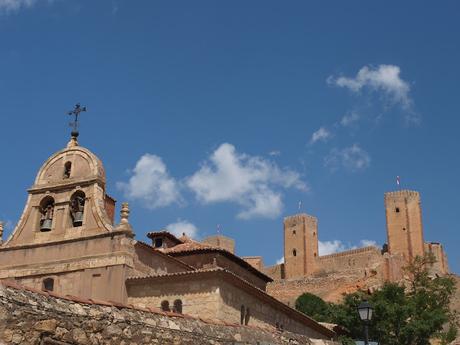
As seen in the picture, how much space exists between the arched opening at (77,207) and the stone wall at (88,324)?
15.1 m

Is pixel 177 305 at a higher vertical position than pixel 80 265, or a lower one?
lower

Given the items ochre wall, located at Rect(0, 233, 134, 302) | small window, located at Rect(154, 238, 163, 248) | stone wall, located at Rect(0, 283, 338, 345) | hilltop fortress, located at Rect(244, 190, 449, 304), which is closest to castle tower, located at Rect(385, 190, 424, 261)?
hilltop fortress, located at Rect(244, 190, 449, 304)

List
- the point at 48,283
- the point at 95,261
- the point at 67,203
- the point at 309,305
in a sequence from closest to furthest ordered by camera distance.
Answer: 1. the point at 95,261
2. the point at 48,283
3. the point at 67,203
4. the point at 309,305

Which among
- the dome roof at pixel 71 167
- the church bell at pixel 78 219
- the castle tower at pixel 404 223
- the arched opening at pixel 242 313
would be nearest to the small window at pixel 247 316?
the arched opening at pixel 242 313

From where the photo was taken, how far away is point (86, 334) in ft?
28.8

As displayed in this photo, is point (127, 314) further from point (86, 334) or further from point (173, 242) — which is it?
point (173, 242)

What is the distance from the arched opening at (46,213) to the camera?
25.5 m

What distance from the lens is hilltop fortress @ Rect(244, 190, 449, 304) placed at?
79.2 meters

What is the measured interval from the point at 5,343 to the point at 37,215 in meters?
18.7

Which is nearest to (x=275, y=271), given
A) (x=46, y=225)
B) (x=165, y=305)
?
Result: (x=46, y=225)

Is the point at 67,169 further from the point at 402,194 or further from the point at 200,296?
the point at 402,194

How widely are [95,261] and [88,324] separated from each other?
15685mm

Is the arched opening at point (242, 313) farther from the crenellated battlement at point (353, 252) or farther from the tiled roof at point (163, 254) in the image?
the crenellated battlement at point (353, 252)

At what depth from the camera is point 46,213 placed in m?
26.0
